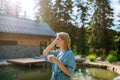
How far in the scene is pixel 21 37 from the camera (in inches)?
697

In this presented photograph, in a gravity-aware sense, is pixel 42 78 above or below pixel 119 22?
below

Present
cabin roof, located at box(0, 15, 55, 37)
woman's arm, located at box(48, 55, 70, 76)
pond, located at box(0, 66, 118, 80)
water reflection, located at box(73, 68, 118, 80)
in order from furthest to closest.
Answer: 1. cabin roof, located at box(0, 15, 55, 37)
2. water reflection, located at box(73, 68, 118, 80)
3. pond, located at box(0, 66, 118, 80)
4. woman's arm, located at box(48, 55, 70, 76)

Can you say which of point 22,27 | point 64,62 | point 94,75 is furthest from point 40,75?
point 64,62

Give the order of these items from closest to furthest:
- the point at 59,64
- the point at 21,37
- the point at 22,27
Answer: the point at 59,64, the point at 21,37, the point at 22,27

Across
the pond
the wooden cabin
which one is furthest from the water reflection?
the wooden cabin

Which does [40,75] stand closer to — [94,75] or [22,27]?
[94,75]

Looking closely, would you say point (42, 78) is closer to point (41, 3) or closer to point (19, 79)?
point (19, 79)

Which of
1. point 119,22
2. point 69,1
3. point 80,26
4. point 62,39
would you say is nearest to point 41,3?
point 69,1

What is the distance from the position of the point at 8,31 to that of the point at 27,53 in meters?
3.11

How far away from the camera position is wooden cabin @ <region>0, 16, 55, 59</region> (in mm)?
16688

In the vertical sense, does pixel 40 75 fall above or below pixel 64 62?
below

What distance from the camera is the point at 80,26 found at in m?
29.0

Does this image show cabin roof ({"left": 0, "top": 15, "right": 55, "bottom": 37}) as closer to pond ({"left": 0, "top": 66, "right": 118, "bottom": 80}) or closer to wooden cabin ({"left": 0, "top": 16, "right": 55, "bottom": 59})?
wooden cabin ({"left": 0, "top": 16, "right": 55, "bottom": 59})

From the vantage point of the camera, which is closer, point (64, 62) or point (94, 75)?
point (64, 62)
